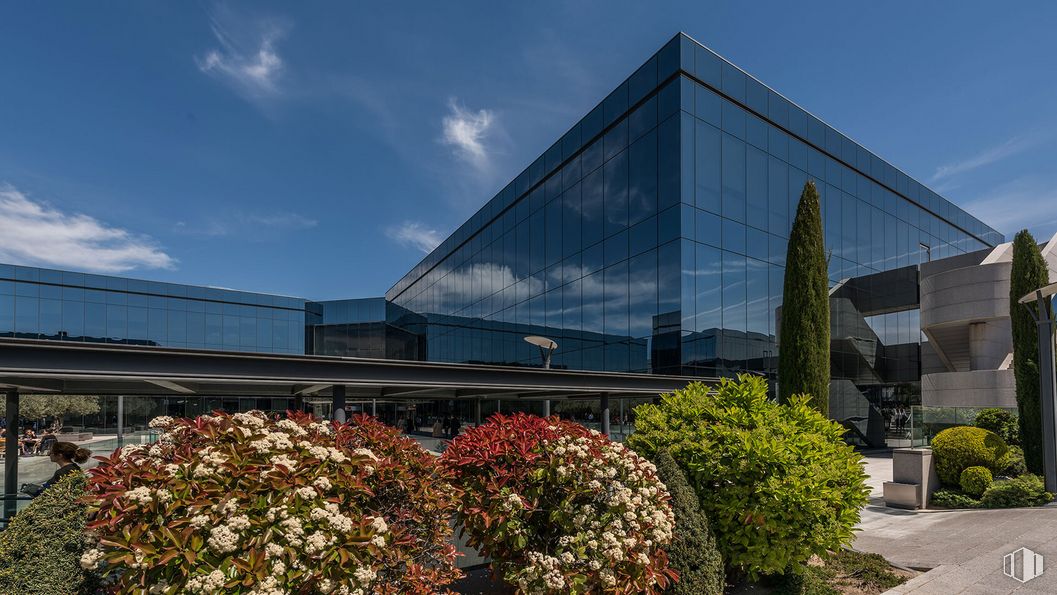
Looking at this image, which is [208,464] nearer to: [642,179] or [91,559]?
[91,559]

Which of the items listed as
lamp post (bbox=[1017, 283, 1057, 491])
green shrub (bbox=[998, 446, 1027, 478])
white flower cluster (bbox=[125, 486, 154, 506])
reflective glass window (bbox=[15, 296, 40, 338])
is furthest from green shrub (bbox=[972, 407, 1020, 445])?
reflective glass window (bbox=[15, 296, 40, 338])

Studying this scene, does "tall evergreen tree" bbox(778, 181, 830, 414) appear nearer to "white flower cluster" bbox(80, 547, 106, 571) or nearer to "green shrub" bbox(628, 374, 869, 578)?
"green shrub" bbox(628, 374, 869, 578)

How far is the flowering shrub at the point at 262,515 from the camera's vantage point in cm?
373


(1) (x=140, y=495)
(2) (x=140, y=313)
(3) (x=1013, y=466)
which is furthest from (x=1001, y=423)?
(2) (x=140, y=313)

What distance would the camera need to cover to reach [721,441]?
6754 millimetres

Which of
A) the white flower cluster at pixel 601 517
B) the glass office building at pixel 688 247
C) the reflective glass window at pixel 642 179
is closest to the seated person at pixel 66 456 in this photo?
the white flower cluster at pixel 601 517

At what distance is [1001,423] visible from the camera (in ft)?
56.3

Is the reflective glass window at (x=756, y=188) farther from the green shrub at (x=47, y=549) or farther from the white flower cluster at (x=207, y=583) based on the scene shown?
the green shrub at (x=47, y=549)

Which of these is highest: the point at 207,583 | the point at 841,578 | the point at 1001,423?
the point at 207,583

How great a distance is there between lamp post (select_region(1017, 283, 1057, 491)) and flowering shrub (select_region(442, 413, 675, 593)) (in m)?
13.7

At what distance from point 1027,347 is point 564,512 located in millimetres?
17797

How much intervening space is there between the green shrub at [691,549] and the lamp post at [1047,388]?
42.4ft

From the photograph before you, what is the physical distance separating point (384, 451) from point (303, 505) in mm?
1122

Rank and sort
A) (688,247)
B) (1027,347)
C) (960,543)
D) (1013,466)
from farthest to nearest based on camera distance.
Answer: (688,247)
(1027,347)
(1013,466)
(960,543)
